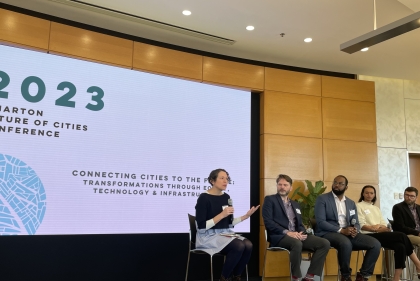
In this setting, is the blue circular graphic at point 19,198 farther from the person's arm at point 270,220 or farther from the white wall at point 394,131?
the white wall at point 394,131

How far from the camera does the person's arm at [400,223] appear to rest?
516 cm

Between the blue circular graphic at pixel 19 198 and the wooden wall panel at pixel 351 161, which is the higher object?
the wooden wall panel at pixel 351 161

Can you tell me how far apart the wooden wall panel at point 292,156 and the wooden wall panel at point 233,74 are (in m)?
0.86

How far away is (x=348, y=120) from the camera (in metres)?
6.66

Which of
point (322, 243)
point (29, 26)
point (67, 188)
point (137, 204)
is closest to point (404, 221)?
point (322, 243)

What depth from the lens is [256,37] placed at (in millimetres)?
5629

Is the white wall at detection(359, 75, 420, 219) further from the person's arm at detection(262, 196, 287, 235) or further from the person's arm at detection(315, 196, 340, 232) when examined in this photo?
the person's arm at detection(262, 196, 287, 235)

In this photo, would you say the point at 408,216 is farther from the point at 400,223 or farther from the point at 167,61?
the point at 167,61

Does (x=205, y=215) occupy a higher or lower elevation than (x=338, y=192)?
A: lower

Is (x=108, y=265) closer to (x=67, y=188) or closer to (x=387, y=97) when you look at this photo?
(x=67, y=188)

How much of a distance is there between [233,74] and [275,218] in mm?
2457

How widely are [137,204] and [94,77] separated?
5.68ft

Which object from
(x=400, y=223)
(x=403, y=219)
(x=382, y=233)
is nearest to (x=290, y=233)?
(x=382, y=233)

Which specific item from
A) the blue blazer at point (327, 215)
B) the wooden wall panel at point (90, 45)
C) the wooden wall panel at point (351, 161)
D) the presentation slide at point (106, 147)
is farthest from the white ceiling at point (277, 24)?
the blue blazer at point (327, 215)
